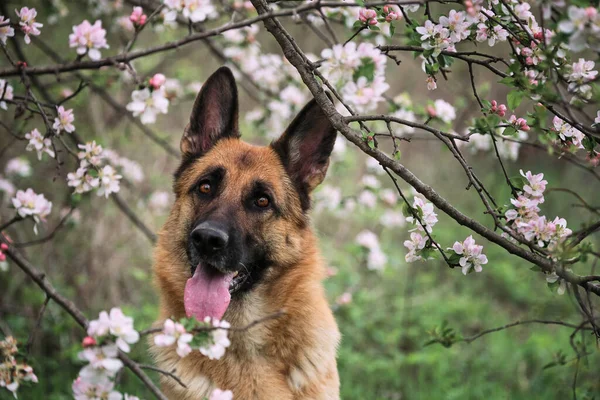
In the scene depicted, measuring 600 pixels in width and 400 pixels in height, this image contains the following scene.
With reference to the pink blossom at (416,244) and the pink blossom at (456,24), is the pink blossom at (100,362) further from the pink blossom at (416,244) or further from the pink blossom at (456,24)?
the pink blossom at (456,24)

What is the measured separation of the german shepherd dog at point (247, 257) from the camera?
10.6 ft

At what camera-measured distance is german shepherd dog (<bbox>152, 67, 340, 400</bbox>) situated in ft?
10.6

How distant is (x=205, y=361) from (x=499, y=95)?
9446 mm

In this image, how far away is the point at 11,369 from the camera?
2652mm

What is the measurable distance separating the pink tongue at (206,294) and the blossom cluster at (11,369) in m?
0.82

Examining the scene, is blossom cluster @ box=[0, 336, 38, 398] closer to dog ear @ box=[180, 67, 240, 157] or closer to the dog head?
the dog head

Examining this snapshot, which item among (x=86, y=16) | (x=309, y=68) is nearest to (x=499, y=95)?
(x=86, y=16)

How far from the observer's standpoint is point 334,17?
12.9 ft

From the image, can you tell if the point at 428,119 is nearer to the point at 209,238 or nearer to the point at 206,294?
the point at 209,238

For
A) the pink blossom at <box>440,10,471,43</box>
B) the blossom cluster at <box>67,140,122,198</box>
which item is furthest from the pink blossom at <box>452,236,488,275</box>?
the blossom cluster at <box>67,140,122,198</box>

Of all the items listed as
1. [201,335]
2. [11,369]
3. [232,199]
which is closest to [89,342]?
[201,335]

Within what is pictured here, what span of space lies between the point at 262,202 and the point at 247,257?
40 centimetres

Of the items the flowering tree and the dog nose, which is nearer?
the flowering tree

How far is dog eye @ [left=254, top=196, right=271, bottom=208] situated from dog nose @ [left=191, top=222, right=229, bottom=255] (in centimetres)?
49
